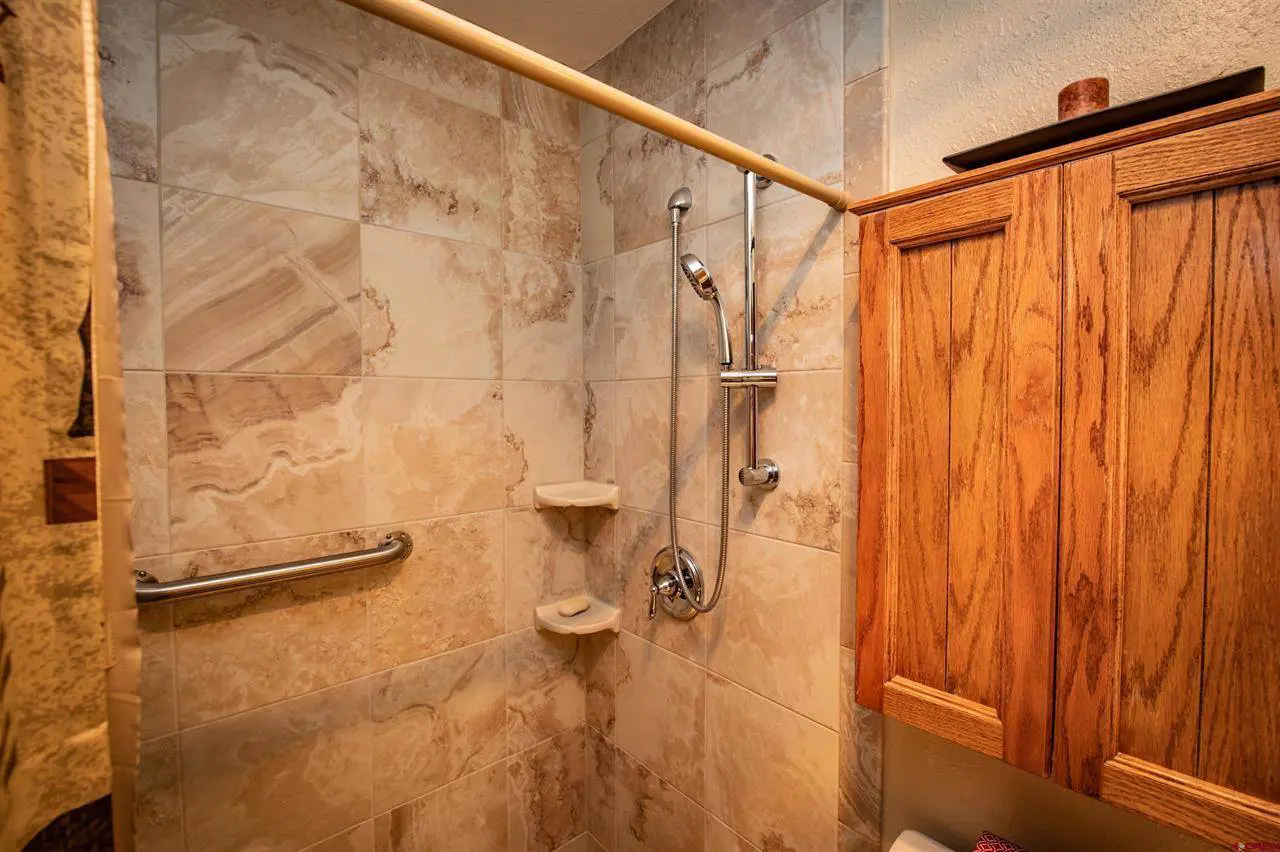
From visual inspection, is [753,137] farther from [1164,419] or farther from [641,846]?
[641,846]

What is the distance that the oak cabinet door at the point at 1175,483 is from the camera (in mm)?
511

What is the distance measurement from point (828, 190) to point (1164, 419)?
1.85 feet

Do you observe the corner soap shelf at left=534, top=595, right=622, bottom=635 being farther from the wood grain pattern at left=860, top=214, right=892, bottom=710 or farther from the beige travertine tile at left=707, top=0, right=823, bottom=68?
the beige travertine tile at left=707, top=0, right=823, bottom=68

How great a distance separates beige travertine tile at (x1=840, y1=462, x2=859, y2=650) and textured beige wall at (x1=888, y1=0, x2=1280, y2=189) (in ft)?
1.68

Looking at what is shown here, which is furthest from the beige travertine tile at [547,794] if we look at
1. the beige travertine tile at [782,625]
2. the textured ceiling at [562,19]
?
the textured ceiling at [562,19]

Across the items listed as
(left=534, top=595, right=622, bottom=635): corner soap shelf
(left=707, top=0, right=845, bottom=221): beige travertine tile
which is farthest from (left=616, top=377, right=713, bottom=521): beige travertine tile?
(left=707, top=0, right=845, bottom=221): beige travertine tile

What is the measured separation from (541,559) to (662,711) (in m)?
0.50

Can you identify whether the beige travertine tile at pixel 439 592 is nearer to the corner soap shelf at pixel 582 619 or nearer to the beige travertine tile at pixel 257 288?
the corner soap shelf at pixel 582 619

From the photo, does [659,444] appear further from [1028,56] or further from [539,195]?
[1028,56]

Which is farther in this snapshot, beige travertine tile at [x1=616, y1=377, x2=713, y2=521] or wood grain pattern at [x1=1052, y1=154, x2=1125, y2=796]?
beige travertine tile at [x1=616, y1=377, x2=713, y2=521]

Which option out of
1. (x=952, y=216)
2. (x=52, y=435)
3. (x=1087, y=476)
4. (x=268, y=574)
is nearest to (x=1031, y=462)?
(x=1087, y=476)

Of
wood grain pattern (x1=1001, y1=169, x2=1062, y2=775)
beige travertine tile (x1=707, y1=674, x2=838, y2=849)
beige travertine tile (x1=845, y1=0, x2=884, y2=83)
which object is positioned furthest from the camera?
beige travertine tile (x1=707, y1=674, x2=838, y2=849)

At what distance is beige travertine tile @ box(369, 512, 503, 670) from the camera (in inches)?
49.7

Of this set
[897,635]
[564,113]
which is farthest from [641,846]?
[564,113]
